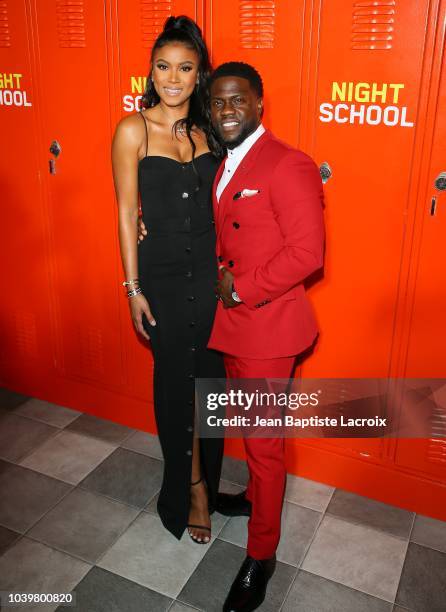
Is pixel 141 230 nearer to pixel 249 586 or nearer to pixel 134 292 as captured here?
pixel 134 292

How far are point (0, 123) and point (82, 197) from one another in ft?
1.93

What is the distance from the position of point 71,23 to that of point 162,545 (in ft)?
7.37

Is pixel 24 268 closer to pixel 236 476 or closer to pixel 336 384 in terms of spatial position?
pixel 236 476

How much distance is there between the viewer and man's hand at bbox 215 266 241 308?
6.39ft

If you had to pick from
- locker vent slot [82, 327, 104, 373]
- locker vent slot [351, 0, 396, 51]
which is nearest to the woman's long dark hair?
locker vent slot [351, 0, 396, 51]

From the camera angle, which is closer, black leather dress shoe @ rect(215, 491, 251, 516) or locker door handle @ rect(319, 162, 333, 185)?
locker door handle @ rect(319, 162, 333, 185)

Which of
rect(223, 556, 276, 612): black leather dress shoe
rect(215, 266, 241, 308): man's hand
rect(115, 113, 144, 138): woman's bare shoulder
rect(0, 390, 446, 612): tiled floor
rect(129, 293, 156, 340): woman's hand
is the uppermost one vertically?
rect(115, 113, 144, 138): woman's bare shoulder

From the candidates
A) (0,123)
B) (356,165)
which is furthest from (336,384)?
(0,123)

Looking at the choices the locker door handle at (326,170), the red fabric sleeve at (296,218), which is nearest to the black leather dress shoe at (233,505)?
the red fabric sleeve at (296,218)

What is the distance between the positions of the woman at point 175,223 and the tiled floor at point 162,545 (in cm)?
18

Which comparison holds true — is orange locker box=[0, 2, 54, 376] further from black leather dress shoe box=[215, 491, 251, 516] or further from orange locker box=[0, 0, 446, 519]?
black leather dress shoe box=[215, 491, 251, 516]

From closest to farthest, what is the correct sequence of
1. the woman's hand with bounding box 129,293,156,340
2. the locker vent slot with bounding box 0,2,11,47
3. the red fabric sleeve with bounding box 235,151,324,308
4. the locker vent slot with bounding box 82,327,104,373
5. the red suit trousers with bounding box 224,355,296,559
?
the red fabric sleeve with bounding box 235,151,324,308 < the red suit trousers with bounding box 224,355,296,559 < the woman's hand with bounding box 129,293,156,340 < the locker vent slot with bounding box 0,2,11,47 < the locker vent slot with bounding box 82,327,104,373

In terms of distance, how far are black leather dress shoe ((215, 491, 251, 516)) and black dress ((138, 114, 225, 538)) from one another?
0.70 ft

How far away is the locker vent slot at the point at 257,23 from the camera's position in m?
2.26
